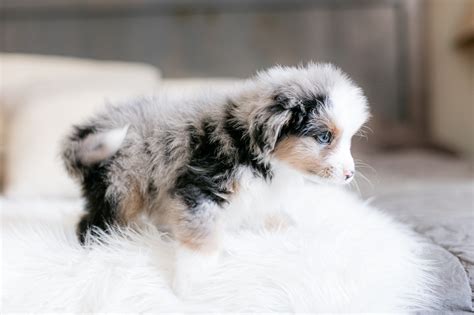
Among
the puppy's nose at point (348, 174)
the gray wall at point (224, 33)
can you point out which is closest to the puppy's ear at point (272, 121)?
the puppy's nose at point (348, 174)

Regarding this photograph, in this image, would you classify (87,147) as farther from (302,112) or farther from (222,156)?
(302,112)

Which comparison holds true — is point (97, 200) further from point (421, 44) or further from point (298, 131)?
point (421, 44)

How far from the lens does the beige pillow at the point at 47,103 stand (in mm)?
1503

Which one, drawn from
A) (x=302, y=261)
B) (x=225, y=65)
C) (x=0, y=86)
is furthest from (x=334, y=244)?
(x=225, y=65)

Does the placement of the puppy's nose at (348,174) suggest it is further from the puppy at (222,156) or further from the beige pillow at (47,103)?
the beige pillow at (47,103)

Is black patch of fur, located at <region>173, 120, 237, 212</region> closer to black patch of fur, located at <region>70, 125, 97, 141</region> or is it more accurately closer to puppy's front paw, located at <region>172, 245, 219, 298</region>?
puppy's front paw, located at <region>172, 245, 219, 298</region>

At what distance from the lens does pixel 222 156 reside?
0.73m

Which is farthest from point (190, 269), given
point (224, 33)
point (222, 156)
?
point (224, 33)

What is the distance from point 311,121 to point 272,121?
6 cm

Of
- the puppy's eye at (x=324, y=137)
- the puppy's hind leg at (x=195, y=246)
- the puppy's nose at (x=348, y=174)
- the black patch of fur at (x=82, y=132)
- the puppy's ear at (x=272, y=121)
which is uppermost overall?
the puppy's ear at (x=272, y=121)

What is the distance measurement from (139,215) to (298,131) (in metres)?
0.29

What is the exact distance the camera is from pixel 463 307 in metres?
0.71

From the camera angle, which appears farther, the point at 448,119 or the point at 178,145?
the point at 448,119

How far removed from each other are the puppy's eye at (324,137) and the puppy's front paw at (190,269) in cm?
21
